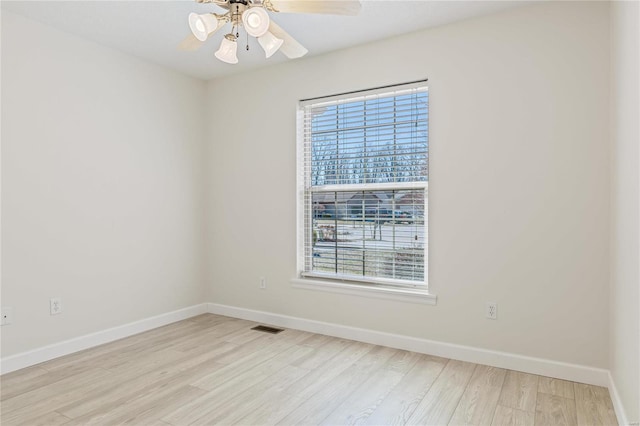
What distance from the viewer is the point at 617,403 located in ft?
6.94

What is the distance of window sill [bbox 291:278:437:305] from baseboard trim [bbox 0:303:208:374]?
1269 mm

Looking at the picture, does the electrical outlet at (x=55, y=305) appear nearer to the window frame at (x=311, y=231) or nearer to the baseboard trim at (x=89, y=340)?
the baseboard trim at (x=89, y=340)

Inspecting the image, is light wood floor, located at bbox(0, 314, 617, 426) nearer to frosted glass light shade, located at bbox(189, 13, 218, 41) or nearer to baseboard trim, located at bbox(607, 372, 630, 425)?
baseboard trim, located at bbox(607, 372, 630, 425)

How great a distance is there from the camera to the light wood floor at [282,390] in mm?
2102

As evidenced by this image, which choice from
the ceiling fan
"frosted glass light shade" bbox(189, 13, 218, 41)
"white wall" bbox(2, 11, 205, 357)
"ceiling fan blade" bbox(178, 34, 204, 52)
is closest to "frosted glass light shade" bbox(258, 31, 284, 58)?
the ceiling fan

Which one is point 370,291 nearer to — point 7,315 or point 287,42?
point 287,42

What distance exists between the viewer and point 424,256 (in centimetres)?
312

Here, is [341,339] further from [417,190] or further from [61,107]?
[61,107]

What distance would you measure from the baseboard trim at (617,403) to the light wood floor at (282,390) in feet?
0.13

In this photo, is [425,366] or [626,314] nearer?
[626,314]

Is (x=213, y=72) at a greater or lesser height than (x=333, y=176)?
greater

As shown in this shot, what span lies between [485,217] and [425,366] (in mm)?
1152

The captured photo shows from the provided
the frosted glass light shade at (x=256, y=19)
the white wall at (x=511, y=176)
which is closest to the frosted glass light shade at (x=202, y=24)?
the frosted glass light shade at (x=256, y=19)

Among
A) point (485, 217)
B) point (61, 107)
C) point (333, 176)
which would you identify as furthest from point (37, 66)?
point (485, 217)
